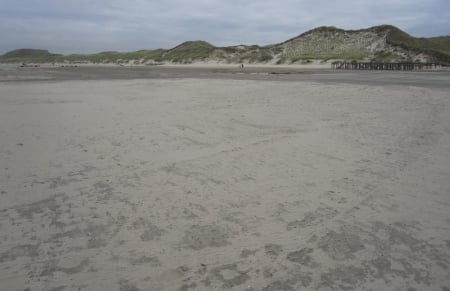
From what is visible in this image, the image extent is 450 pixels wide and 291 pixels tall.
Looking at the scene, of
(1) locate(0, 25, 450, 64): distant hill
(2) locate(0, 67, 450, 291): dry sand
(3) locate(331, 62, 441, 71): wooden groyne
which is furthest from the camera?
(1) locate(0, 25, 450, 64): distant hill

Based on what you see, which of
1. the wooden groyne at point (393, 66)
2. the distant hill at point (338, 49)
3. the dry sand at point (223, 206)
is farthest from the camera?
the distant hill at point (338, 49)

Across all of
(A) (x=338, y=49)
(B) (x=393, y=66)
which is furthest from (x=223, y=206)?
(A) (x=338, y=49)

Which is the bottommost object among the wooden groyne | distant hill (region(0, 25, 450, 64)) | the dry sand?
the dry sand

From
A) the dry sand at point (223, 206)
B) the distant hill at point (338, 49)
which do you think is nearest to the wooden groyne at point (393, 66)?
the distant hill at point (338, 49)

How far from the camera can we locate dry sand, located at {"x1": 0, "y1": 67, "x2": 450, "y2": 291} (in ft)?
10.6

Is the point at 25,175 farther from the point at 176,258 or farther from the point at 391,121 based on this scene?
the point at 391,121

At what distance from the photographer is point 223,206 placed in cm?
458

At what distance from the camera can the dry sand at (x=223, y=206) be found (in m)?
3.22

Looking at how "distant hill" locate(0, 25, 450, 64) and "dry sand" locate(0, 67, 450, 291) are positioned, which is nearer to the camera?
"dry sand" locate(0, 67, 450, 291)

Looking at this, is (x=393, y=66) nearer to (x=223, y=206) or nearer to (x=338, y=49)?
(x=338, y=49)

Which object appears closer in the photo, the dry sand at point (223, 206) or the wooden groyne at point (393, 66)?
the dry sand at point (223, 206)

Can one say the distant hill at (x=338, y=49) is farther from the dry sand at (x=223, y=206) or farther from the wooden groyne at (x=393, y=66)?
the dry sand at (x=223, y=206)

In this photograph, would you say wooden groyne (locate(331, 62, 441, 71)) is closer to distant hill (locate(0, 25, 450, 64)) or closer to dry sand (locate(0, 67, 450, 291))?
distant hill (locate(0, 25, 450, 64))

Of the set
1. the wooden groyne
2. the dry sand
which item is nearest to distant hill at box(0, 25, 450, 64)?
the wooden groyne
